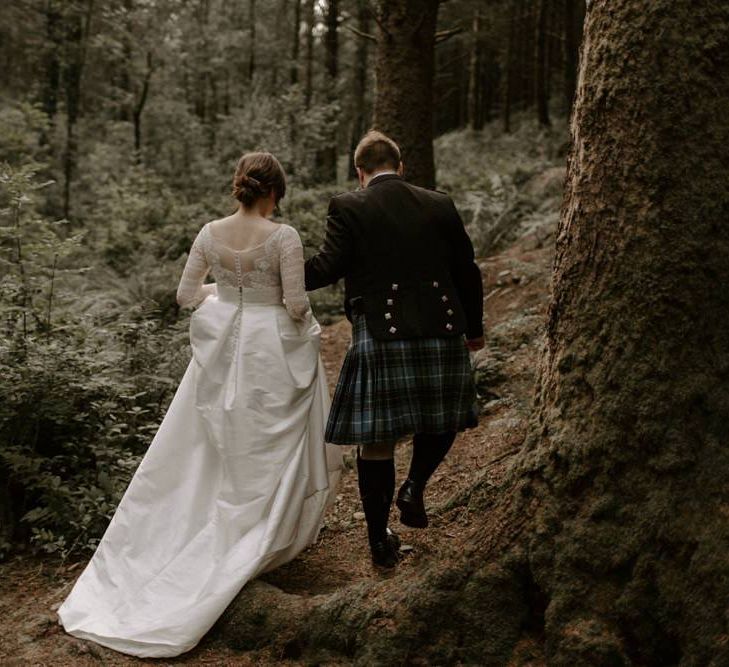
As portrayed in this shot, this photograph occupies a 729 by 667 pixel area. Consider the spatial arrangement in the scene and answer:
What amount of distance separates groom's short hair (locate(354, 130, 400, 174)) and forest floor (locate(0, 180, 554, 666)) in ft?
6.50

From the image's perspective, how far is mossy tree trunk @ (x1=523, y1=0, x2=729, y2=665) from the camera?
9.68 ft

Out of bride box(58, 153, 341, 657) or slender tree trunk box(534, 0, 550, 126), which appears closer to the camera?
bride box(58, 153, 341, 657)

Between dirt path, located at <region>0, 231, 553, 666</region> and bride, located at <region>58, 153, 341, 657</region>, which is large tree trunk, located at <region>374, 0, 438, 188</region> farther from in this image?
bride, located at <region>58, 153, 341, 657</region>

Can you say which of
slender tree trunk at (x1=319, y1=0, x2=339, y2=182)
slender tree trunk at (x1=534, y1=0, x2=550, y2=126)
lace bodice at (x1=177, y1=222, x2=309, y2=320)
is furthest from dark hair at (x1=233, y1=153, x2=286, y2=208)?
slender tree trunk at (x1=534, y1=0, x2=550, y2=126)

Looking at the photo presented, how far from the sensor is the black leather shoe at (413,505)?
14.4 feet

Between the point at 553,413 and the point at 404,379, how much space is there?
1.05 m

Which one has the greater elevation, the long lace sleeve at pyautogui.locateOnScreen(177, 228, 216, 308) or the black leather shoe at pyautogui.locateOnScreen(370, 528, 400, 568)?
the long lace sleeve at pyautogui.locateOnScreen(177, 228, 216, 308)

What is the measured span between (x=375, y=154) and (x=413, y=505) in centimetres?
210

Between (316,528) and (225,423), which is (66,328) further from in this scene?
(316,528)

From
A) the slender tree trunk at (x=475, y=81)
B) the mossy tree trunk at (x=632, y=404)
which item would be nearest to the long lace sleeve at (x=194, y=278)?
the mossy tree trunk at (x=632, y=404)

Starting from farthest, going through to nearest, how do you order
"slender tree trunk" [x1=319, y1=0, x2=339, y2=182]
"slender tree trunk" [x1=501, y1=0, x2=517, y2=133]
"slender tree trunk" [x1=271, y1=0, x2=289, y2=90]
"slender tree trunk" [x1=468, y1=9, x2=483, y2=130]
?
"slender tree trunk" [x1=271, y1=0, x2=289, y2=90]
"slender tree trunk" [x1=468, y1=9, x2=483, y2=130]
"slender tree trunk" [x1=501, y1=0, x2=517, y2=133]
"slender tree trunk" [x1=319, y1=0, x2=339, y2=182]

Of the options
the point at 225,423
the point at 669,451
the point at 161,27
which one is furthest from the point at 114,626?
the point at 161,27

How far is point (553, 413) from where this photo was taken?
3.39 meters

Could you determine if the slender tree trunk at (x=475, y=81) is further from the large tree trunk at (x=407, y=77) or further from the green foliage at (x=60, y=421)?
the green foliage at (x=60, y=421)
